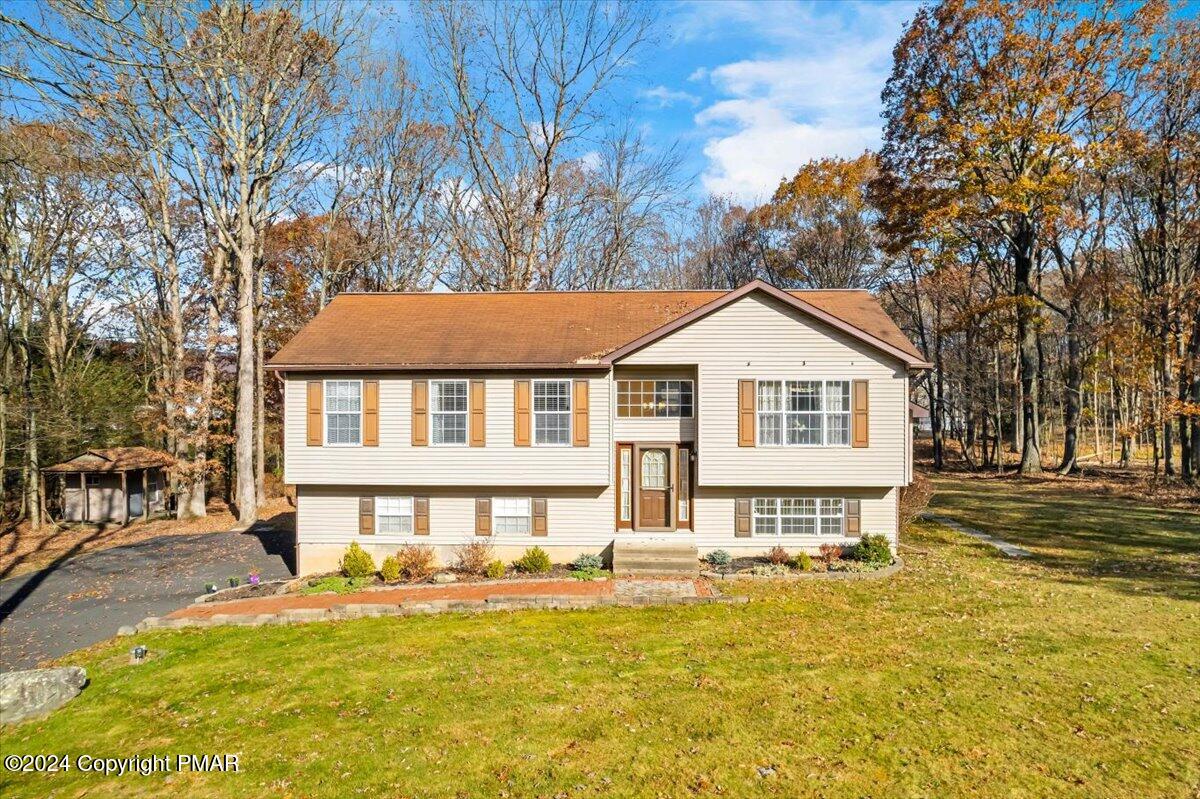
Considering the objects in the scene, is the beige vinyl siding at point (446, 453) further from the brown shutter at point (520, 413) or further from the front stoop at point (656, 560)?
the front stoop at point (656, 560)

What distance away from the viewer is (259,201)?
23.5 m

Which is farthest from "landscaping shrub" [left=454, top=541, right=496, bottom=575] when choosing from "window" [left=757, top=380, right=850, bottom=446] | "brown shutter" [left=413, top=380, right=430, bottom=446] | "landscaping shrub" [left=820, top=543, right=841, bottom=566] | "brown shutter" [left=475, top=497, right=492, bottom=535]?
"landscaping shrub" [left=820, top=543, right=841, bottom=566]

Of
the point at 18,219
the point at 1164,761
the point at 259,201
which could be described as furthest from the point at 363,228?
the point at 1164,761

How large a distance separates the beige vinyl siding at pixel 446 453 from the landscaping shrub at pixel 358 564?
1754 millimetres

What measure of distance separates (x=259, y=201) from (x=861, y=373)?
22.6 meters

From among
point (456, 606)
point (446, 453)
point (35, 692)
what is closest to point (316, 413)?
point (446, 453)

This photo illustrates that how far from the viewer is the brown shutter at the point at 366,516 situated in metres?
15.6

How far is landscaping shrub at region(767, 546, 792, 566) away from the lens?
14.9 meters

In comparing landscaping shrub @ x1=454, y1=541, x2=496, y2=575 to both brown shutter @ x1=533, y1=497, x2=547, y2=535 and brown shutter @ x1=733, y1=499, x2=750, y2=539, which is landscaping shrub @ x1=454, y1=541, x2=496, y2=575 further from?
brown shutter @ x1=733, y1=499, x2=750, y2=539

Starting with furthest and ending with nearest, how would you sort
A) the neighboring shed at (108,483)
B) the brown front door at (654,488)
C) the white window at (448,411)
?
the neighboring shed at (108,483)
the brown front door at (654,488)
the white window at (448,411)

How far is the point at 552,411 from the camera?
15.4 m

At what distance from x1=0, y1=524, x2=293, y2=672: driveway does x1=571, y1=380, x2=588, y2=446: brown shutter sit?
28.1ft

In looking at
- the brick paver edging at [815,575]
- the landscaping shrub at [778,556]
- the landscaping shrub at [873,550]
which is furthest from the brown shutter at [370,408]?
the landscaping shrub at [873,550]

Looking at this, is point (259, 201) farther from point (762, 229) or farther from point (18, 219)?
point (762, 229)
